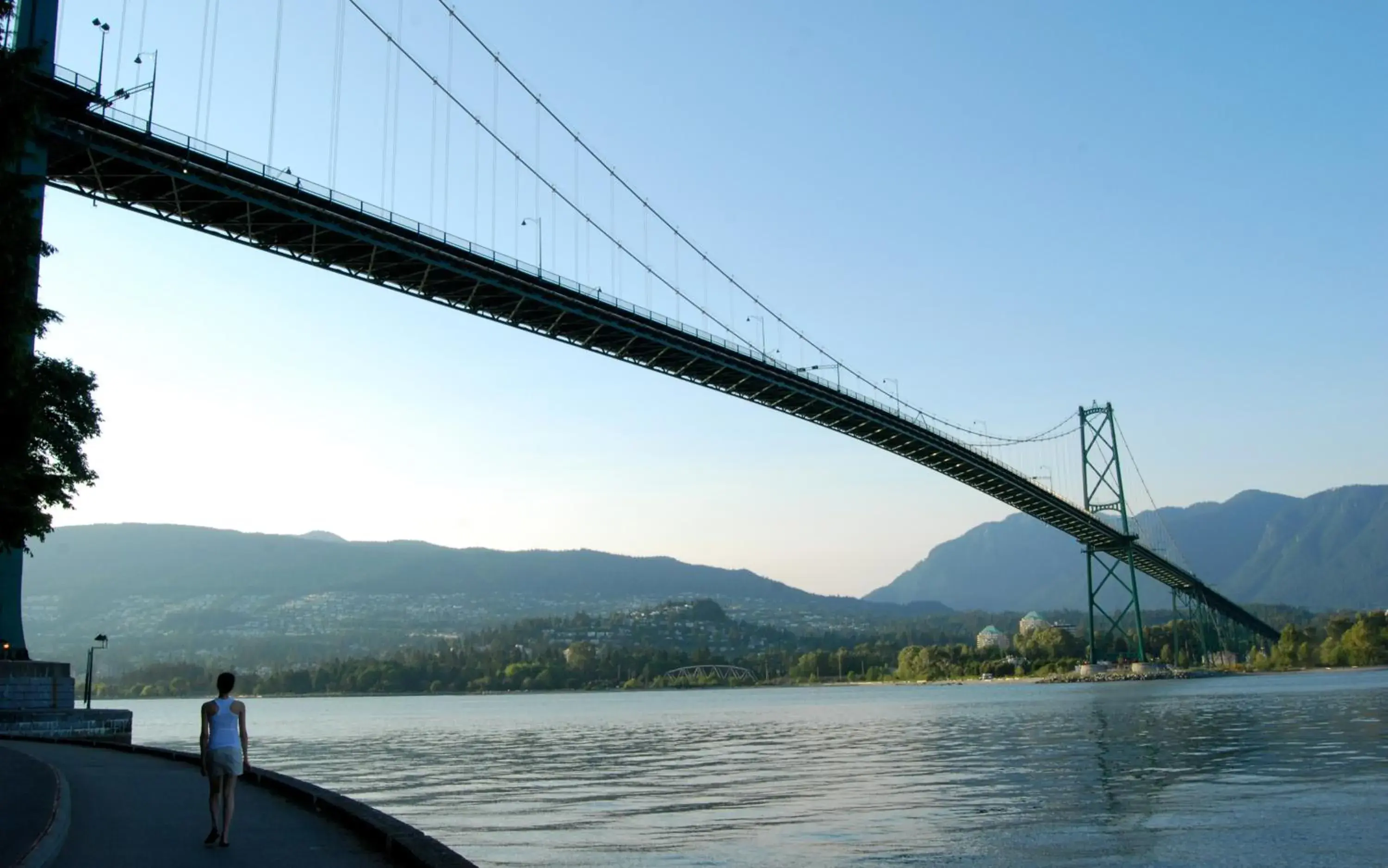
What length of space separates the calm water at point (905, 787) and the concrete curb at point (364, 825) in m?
1.96

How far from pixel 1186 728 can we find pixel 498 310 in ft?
84.8

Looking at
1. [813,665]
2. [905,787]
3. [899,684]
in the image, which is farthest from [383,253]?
[813,665]

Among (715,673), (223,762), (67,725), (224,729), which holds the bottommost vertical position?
(715,673)

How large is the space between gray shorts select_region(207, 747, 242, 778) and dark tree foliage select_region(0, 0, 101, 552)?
4.12 meters

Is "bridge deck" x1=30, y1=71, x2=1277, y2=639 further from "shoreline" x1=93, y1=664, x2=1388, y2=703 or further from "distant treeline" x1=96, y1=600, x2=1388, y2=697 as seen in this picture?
"distant treeline" x1=96, y1=600, x2=1388, y2=697

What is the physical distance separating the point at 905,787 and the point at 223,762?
13794mm

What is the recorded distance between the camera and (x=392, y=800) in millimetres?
20625

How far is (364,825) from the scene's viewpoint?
10672 mm

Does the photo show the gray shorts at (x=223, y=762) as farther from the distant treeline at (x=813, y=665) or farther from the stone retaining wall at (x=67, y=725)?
the distant treeline at (x=813, y=665)

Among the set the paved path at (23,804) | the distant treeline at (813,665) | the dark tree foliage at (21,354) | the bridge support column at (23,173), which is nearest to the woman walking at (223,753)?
the paved path at (23,804)

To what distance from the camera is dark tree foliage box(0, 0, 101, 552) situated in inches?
411

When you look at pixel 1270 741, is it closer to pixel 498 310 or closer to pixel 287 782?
pixel 287 782

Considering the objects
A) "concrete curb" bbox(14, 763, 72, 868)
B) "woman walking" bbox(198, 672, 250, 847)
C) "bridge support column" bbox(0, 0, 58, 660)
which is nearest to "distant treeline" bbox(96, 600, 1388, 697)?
"bridge support column" bbox(0, 0, 58, 660)

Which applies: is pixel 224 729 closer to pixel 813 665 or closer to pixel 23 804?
pixel 23 804
